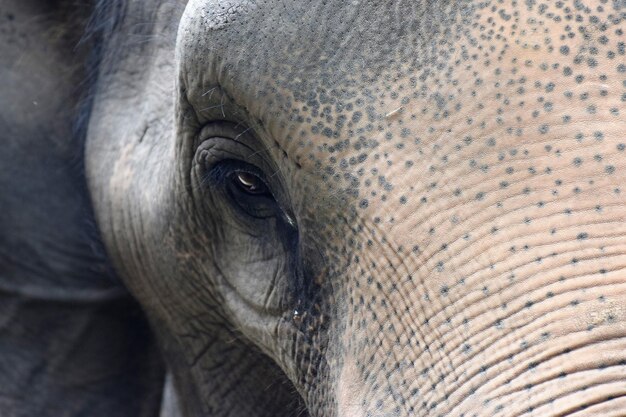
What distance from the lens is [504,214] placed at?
139 centimetres

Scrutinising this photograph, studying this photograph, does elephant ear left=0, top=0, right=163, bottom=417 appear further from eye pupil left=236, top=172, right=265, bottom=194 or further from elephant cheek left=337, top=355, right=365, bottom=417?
elephant cheek left=337, top=355, right=365, bottom=417

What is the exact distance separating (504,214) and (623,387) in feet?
0.82

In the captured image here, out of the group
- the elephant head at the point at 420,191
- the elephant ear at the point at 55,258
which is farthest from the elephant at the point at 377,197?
the elephant ear at the point at 55,258

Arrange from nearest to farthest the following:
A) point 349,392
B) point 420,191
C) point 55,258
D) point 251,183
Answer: point 420,191
point 349,392
point 251,183
point 55,258

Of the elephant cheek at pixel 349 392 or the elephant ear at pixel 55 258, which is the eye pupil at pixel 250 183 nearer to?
the elephant cheek at pixel 349 392

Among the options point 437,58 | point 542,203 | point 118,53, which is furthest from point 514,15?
point 118,53

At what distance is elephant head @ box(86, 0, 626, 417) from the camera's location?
4.41 ft

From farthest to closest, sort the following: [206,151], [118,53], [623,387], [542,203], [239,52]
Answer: [118,53] < [206,151] < [239,52] < [542,203] < [623,387]

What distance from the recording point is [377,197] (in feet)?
5.00

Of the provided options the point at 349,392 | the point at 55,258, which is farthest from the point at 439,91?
the point at 55,258

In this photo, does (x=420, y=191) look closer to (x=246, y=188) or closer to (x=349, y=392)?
(x=349, y=392)

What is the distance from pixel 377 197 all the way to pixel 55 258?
1329 millimetres

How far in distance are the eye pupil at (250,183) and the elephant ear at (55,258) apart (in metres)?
0.70

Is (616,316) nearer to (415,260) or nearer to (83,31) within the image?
(415,260)
